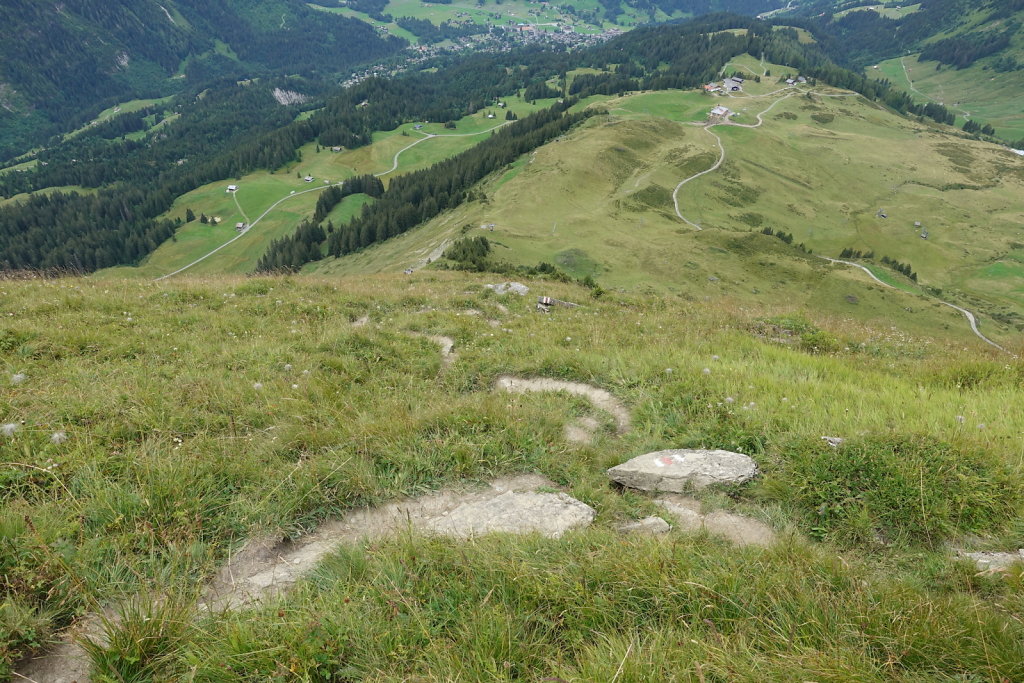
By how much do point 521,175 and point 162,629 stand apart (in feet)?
332

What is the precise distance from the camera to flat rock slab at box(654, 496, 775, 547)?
16.6ft

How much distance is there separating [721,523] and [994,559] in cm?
244

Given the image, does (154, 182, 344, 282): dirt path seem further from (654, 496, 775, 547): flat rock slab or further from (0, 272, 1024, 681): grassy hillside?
(654, 496, 775, 547): flat rock slab

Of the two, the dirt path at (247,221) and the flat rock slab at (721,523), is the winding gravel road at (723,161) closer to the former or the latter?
the flat rock slab at (721,523)

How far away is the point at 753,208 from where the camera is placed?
102438 mm

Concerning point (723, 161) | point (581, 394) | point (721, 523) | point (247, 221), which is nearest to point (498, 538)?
point (721, 523)

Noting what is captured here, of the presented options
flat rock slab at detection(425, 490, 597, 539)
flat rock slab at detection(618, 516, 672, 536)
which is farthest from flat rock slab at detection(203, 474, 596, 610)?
flat rock slab at detection(618, 516, 672, 536)

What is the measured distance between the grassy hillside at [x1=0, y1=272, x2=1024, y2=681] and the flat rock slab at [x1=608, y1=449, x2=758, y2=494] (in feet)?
0.73

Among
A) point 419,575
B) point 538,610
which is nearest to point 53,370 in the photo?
point 419,575

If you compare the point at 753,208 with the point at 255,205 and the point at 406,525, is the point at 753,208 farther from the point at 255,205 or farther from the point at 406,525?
the point at 255,205

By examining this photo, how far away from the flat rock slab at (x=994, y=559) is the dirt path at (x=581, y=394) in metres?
4.22

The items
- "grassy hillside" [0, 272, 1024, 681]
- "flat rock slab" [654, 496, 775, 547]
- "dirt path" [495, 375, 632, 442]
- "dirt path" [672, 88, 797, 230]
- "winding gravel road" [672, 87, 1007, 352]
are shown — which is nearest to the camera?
"grassy hillside" [0, 272, 1024, 681]

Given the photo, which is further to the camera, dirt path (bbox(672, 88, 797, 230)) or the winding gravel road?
dirt path (bbox(672, 88, 797, 230))

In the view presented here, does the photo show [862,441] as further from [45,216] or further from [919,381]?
[45,216]
